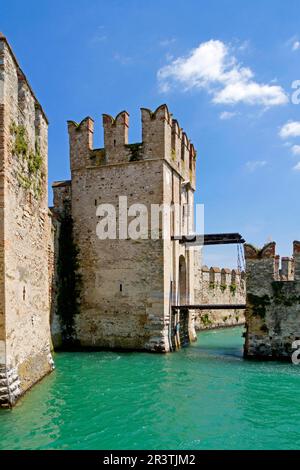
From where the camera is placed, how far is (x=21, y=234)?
→ 9852mm

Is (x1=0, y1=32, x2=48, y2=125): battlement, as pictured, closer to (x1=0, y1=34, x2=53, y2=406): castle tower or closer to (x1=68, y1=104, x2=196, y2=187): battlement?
(x1=0, y1=34, x2=53, y2=406): castle tower

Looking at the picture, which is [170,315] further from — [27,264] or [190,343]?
[27,264]

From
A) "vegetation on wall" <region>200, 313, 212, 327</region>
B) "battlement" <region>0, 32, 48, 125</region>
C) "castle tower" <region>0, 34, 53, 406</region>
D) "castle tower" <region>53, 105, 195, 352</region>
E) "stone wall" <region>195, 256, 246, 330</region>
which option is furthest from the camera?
"vegetation on wall" <region>200, 313, 212, 327</region>

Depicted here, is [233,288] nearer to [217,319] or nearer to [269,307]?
[217,319]

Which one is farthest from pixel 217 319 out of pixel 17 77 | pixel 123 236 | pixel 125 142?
pixel 17 77

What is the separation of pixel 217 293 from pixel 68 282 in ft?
36.5

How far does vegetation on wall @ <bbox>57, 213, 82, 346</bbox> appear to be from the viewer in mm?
17438

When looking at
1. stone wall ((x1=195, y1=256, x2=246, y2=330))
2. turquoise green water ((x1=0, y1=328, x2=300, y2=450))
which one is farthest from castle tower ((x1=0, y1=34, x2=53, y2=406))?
stone wall ((x1=195, y1=256, x2=246, y2=330))

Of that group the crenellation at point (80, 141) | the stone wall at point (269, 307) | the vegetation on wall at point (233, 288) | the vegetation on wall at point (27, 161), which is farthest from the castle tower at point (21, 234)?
the vegetation on wall at point (233, 288)

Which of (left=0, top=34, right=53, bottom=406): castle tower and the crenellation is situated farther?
the crenellation

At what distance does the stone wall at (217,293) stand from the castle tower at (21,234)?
500 inches

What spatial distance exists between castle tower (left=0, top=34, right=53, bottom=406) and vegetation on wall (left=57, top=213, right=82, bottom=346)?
4988 millimetres
